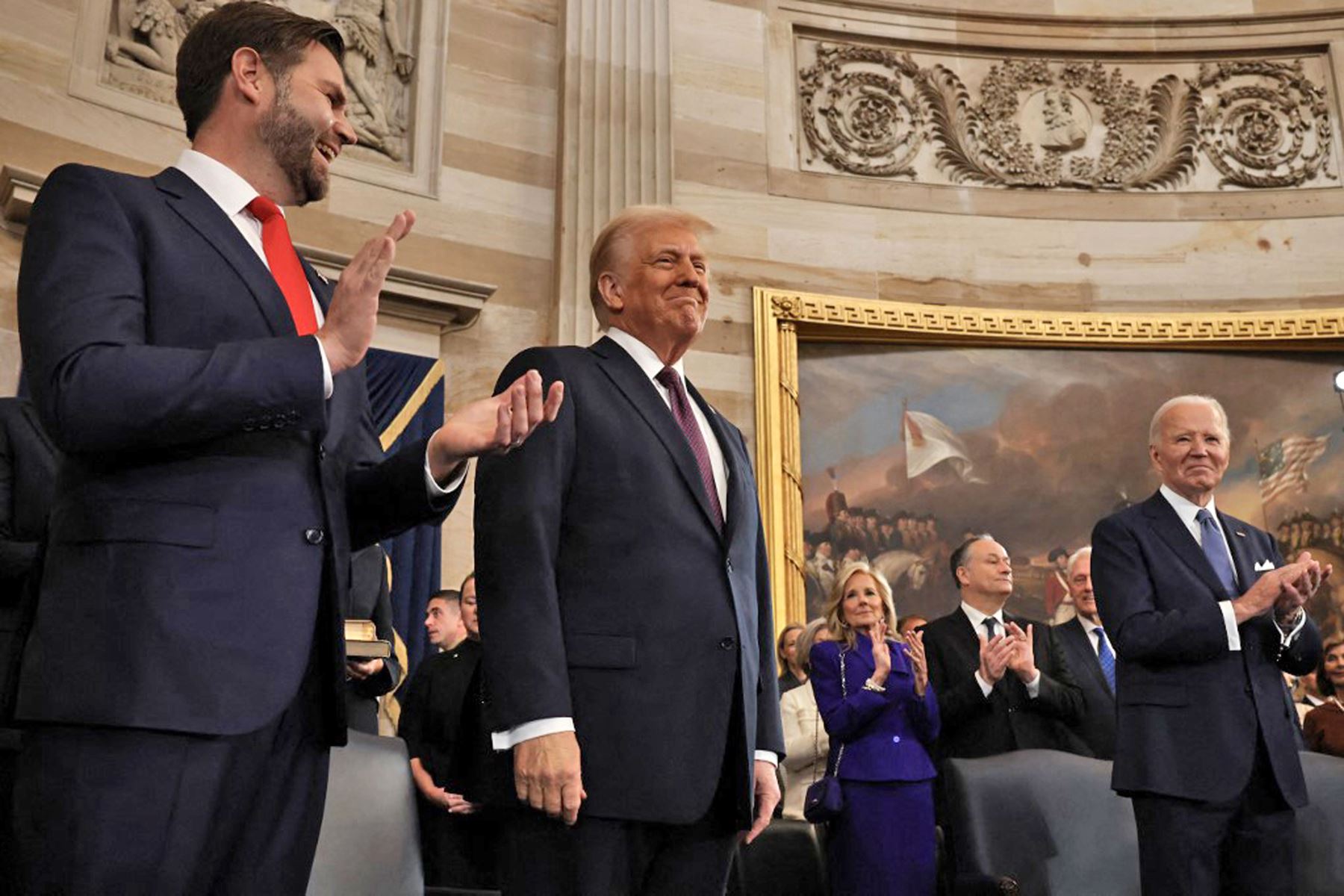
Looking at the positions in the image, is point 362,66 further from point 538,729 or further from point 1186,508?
point 538,729

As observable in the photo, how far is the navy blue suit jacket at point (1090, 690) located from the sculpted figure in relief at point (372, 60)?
5.01 meters

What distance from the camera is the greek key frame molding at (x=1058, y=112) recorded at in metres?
9.73

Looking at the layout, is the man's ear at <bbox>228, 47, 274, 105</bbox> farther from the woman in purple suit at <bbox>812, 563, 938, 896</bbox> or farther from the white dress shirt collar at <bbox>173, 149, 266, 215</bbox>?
the woman in purple suit at <bbox>812, 563, 938, 896</bbox>

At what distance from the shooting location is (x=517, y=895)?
7.66 feet

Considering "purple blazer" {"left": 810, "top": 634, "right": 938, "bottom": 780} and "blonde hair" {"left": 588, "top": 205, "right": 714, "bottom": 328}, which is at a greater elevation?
"blonde hair" {"left": 588, "top": 205, "right": 714, "bottom": 328}

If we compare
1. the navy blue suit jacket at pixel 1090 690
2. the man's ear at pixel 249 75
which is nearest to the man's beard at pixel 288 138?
the man's ear at pixel 249 75

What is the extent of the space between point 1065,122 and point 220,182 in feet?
A: 29.7

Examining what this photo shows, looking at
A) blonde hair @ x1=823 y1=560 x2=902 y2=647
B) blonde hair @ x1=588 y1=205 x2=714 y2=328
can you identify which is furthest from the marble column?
blonde hair @ x1=588 y1=205 x2=714 y2=328

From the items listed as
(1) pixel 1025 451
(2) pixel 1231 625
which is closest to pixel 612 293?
(2) pixel 1231 625

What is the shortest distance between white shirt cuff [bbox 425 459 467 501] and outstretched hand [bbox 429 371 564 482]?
0.02m

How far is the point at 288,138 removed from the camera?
2.05 metres

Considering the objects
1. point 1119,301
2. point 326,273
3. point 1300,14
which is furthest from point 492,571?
point 1300,14

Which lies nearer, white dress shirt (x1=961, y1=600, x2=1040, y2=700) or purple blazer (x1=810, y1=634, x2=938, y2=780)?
purple blazer (x1=810, y1=634, x2=938, y2=780)

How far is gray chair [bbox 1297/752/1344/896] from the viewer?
12.8 ft
